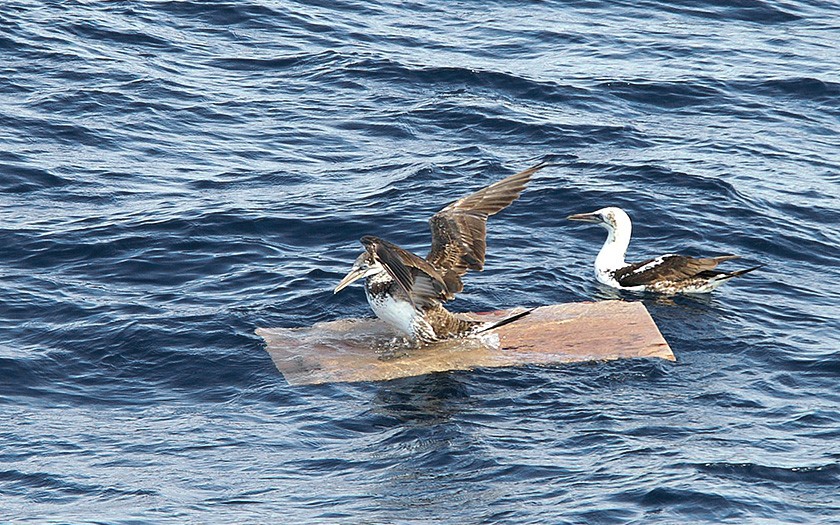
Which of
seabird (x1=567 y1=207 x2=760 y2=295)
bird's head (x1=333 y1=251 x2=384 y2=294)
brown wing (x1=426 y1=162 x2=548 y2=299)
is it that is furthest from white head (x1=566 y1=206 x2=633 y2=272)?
bird's head (x1=333 y1=251 x2=384 y2=294)

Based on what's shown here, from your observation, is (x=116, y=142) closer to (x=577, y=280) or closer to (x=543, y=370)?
(x=577, y=280)

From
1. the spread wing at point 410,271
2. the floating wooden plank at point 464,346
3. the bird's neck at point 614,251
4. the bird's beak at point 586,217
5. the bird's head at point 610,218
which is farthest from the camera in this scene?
the bird's beak at point 586,217

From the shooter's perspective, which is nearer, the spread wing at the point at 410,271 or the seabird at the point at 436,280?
the spread wing at the point at 410,271

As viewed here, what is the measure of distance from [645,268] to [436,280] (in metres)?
3.04

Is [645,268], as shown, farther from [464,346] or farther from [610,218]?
[464,346]

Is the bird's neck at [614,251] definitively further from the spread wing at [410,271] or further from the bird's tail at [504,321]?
the spread wing at [410,271]

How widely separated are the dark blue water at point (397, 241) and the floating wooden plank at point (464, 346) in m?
0.20

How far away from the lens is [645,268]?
42.1ft

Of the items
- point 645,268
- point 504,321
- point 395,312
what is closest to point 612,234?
point 645,268

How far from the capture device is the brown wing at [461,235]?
1098cm

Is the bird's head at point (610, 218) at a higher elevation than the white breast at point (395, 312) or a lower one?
higher

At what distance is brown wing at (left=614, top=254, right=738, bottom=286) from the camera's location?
12516 mm

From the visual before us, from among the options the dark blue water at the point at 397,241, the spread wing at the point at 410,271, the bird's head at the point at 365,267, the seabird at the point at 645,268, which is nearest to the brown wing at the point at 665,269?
the seabird at the point at 645,268

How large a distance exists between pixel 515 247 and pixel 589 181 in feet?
6.88
